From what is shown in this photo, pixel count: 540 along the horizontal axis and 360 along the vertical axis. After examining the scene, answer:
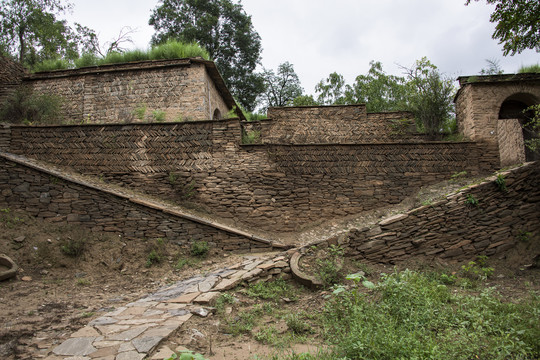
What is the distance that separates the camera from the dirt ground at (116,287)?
155 inches

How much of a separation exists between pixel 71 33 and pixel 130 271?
63.7 ft

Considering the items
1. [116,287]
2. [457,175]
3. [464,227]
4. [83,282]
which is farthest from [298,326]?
[457,175]

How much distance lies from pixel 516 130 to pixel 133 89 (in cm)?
1429

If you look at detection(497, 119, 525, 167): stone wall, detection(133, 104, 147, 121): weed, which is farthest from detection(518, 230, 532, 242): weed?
detection(133, 104, 147, 121): weed

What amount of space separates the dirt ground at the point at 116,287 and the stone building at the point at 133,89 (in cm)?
600

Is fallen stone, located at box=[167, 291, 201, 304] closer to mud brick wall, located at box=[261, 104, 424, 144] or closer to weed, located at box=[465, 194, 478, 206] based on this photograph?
weed, located at box=[465, 194, 478, 206]

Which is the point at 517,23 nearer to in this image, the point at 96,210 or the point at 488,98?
the point at 488,98

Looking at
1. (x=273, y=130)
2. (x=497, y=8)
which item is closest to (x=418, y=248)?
(x=497, y=8)

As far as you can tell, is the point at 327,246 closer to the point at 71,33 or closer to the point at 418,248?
the point at 418,248

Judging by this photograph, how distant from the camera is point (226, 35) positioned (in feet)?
84.6

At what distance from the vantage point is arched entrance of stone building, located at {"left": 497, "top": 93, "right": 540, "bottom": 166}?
36.5 feet

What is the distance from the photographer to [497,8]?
674cm

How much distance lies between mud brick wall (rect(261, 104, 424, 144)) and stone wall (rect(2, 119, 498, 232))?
9.49 feet

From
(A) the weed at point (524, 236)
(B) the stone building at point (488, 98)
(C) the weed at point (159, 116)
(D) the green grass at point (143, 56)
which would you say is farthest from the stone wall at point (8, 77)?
(A) the weed at point (524, 236)
